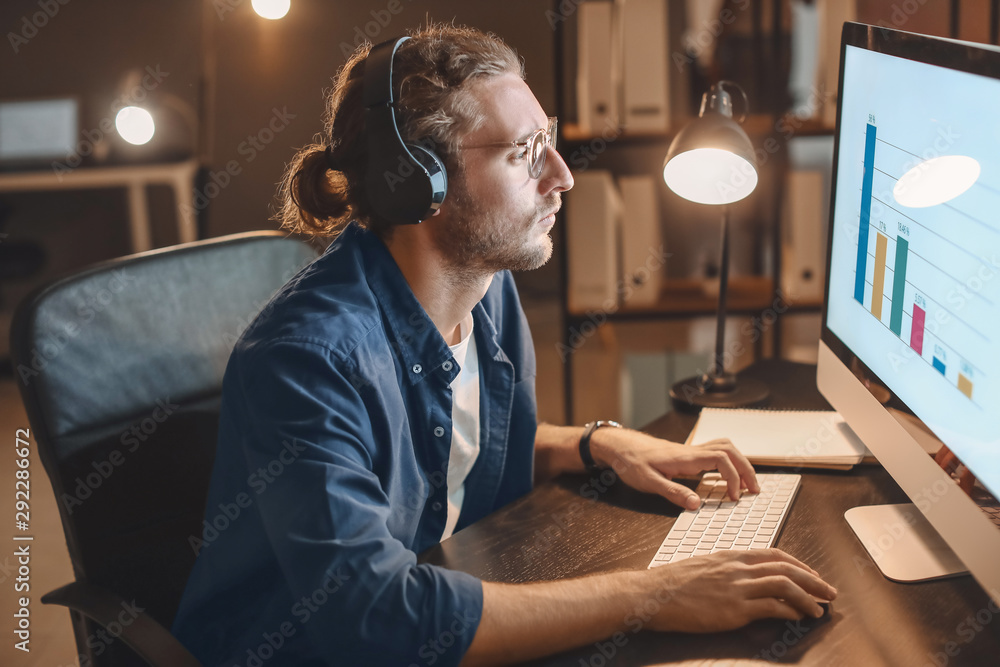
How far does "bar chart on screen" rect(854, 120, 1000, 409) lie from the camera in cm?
72

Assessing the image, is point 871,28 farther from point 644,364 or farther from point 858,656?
point 644,364

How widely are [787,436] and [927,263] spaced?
440 mm

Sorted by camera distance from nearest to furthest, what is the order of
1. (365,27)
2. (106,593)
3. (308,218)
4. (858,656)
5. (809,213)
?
(858,656) < (106,593) < (308,218) < (809,213) < (365,27)

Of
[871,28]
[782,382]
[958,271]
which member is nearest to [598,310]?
[782,382]

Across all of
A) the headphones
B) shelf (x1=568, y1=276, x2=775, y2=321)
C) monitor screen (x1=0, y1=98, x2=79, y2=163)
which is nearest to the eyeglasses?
the headphones

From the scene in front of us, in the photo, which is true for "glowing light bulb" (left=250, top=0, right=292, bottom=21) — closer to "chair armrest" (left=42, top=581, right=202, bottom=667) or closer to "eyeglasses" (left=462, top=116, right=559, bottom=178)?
"eyeglasses" (left=462, top=116, right=559, bottom=178)

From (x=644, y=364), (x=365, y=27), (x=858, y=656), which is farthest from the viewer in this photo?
(x=365, y=27)

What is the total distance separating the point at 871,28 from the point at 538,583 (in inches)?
28.2

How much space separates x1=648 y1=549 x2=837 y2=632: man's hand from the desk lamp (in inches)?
22.6

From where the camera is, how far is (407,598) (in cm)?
79

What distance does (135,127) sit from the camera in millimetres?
3443
